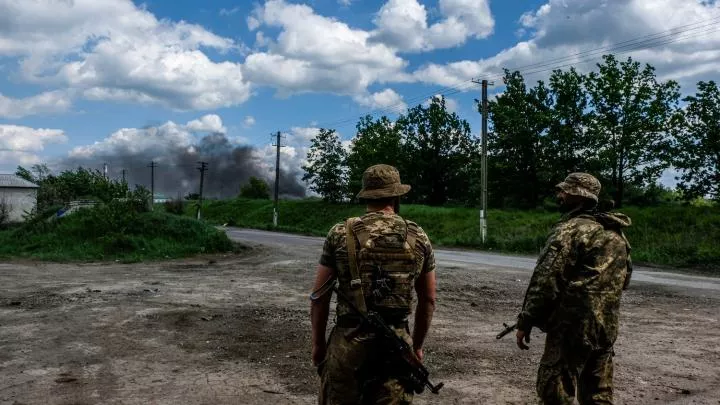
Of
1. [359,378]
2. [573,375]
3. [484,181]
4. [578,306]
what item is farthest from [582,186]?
[484,181]

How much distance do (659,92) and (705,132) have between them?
8169 mm

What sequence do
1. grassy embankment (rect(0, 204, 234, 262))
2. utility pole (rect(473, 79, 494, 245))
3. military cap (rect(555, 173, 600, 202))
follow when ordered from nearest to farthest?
military cap (rect(555, 173, 600, 202)) < grassy embankment (rect(0, 204, 234, 262)) < utility pole (rect(473, 79, 494, 245))

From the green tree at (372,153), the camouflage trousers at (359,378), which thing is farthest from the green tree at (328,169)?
the camouflage trousers at (359,378)

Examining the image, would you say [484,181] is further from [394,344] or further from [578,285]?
[394,344]

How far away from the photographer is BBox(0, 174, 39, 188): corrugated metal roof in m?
44.9

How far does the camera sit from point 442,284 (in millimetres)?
11938

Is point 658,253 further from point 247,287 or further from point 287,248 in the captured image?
point 247,287

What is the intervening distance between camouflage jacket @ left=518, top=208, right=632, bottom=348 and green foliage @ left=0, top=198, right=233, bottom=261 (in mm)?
16294

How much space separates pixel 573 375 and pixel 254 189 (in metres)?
78.7

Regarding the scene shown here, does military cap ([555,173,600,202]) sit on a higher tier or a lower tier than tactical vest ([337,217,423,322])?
higher

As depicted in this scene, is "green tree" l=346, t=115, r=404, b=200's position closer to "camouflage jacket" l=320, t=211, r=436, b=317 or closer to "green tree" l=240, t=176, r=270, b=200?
"green tree" l=240, t=176, r=270, b=200

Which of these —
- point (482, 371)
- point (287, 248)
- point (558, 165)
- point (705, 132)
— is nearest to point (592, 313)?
point (482, 371)

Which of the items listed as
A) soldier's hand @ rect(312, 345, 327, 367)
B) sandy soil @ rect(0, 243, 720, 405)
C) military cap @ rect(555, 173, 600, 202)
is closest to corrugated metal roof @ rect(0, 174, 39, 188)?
sandy soil @ rect(0, 243, 720, 405)

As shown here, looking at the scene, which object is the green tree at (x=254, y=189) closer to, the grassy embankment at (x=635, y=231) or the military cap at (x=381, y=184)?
the grassy embankment at (x=635, y=231)
